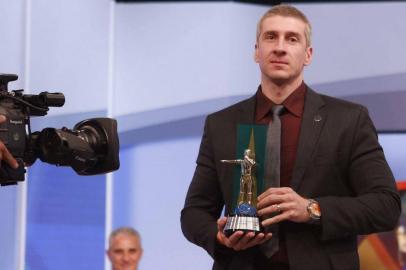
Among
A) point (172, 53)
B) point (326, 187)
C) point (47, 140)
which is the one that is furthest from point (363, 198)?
point (172, 53)

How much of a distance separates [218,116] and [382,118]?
6.05 ft

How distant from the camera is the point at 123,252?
156 inches

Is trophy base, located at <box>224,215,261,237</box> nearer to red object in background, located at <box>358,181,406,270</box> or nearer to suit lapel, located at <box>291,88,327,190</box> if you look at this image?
suit lapel, located at <box>291,88,327,190</box>

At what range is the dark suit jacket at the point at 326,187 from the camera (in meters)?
2.01

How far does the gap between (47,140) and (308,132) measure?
2.24 ft

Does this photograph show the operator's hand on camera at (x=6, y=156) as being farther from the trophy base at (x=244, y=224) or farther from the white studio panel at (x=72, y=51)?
the white studio panel at (x=72, y=51)

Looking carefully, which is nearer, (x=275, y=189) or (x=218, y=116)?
(x=275, y=189)

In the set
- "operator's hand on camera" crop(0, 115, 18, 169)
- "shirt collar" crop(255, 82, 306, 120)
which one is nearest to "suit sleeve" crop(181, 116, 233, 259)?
"shirt collar" crop(255, 82, 306, 120)

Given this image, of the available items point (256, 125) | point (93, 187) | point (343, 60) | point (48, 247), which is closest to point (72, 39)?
point (93, 187)

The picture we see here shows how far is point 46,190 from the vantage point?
13.5 ft

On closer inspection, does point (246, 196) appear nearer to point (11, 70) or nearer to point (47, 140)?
point (47, 140)

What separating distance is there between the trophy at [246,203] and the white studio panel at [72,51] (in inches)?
86.9

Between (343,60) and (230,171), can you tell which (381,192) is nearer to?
(230,171)

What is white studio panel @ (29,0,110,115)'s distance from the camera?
13.3ft
